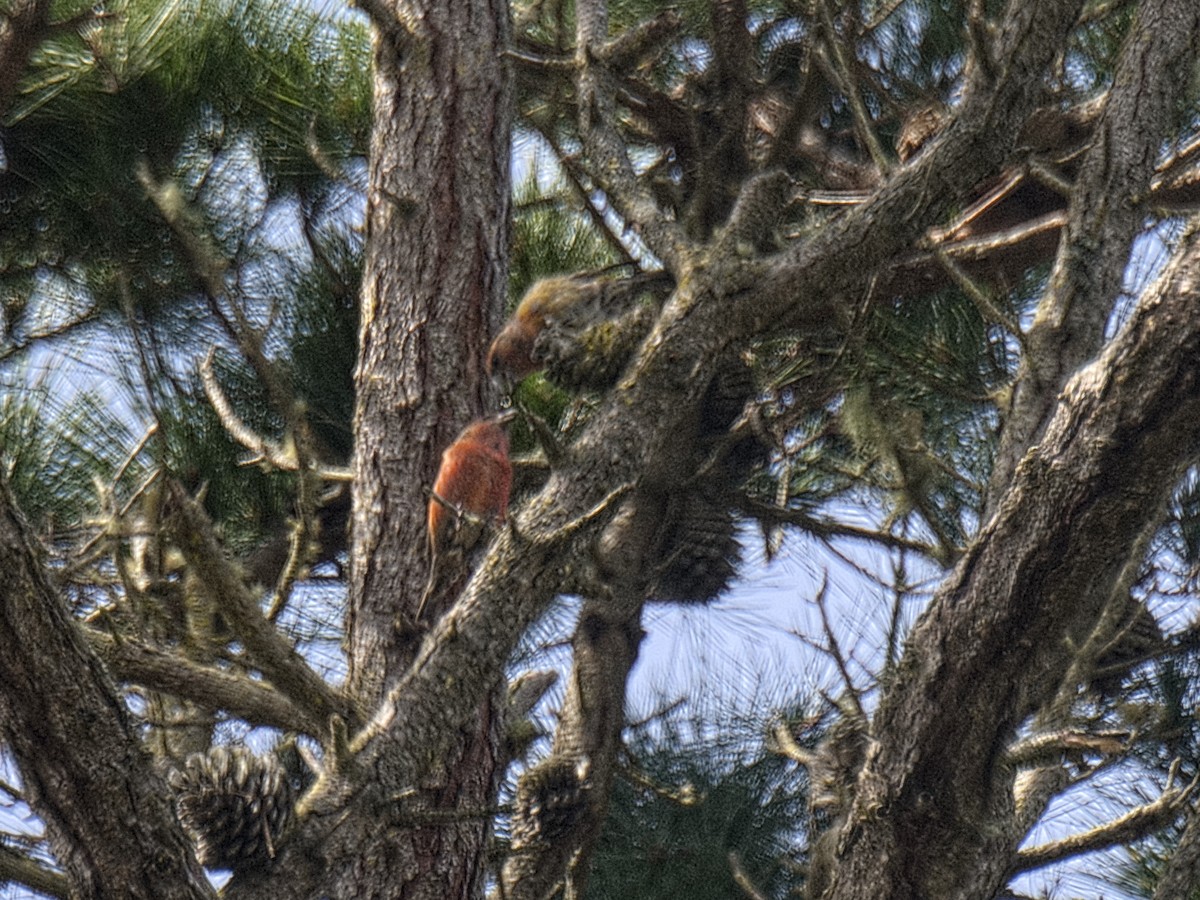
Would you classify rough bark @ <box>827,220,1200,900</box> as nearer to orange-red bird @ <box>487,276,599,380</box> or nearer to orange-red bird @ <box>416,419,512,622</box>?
orange-red bird @ <box>416,419,512,622</box>

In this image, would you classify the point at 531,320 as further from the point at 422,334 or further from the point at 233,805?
the point at 233,805

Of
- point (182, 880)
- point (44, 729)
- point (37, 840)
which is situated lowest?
point (182, 880)

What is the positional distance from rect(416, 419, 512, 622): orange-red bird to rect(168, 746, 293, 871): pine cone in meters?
0.51

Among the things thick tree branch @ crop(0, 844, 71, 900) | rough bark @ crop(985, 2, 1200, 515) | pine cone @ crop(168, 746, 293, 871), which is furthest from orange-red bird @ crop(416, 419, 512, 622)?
rough bark @ crop(985, 2, 1200, 515)

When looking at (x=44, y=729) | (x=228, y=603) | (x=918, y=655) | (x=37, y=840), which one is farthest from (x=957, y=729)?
(x=37, y=840)

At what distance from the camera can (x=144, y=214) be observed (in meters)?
3.02

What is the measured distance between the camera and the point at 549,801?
2.62 metres

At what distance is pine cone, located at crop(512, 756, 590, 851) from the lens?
2600mm

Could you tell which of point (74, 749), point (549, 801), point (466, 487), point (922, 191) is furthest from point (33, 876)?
point (922, 191)

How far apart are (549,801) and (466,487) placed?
72 cm

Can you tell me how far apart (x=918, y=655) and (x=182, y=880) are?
31.7 inches

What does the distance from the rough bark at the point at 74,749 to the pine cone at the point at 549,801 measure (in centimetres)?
138

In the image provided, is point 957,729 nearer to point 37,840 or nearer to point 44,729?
point 44,729

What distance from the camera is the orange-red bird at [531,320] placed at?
250 centimetres
